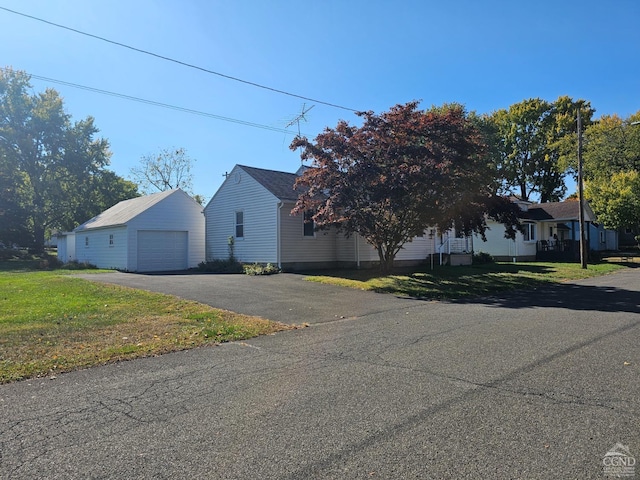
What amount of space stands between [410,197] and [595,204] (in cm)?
2467

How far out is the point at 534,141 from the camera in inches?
2068

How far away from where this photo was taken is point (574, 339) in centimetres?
725

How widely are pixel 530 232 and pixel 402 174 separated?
24.2 metres

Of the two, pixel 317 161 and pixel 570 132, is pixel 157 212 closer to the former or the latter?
pixel 317 161

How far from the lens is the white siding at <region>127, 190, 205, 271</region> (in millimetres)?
24375

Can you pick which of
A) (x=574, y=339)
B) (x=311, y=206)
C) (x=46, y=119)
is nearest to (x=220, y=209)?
(x=311, y=206)

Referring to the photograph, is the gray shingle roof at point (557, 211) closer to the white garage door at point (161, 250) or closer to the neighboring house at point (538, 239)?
the neighboring house at point (538, 239)

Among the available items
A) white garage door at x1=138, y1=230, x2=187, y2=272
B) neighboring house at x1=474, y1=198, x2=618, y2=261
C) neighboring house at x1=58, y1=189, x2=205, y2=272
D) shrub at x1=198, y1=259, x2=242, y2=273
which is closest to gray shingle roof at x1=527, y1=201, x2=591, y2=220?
neighboring house at x1=474, y1=198, x2=618, y2=261

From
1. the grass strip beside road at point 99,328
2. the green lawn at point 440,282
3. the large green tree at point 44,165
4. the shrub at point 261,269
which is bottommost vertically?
the grass strip beside road at point 99,328

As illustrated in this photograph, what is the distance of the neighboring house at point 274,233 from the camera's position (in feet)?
69.5

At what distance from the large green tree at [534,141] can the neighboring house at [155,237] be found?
36836 mm

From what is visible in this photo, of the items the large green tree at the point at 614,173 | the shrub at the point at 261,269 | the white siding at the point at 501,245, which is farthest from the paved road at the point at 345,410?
the large green tree at the point at 614,173

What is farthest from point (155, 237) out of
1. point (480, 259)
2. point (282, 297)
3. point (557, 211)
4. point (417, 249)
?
point (557, 211)

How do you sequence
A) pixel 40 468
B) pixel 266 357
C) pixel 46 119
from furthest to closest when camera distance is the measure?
pixel 46 119
pixel 266 357
pixel 40 468
